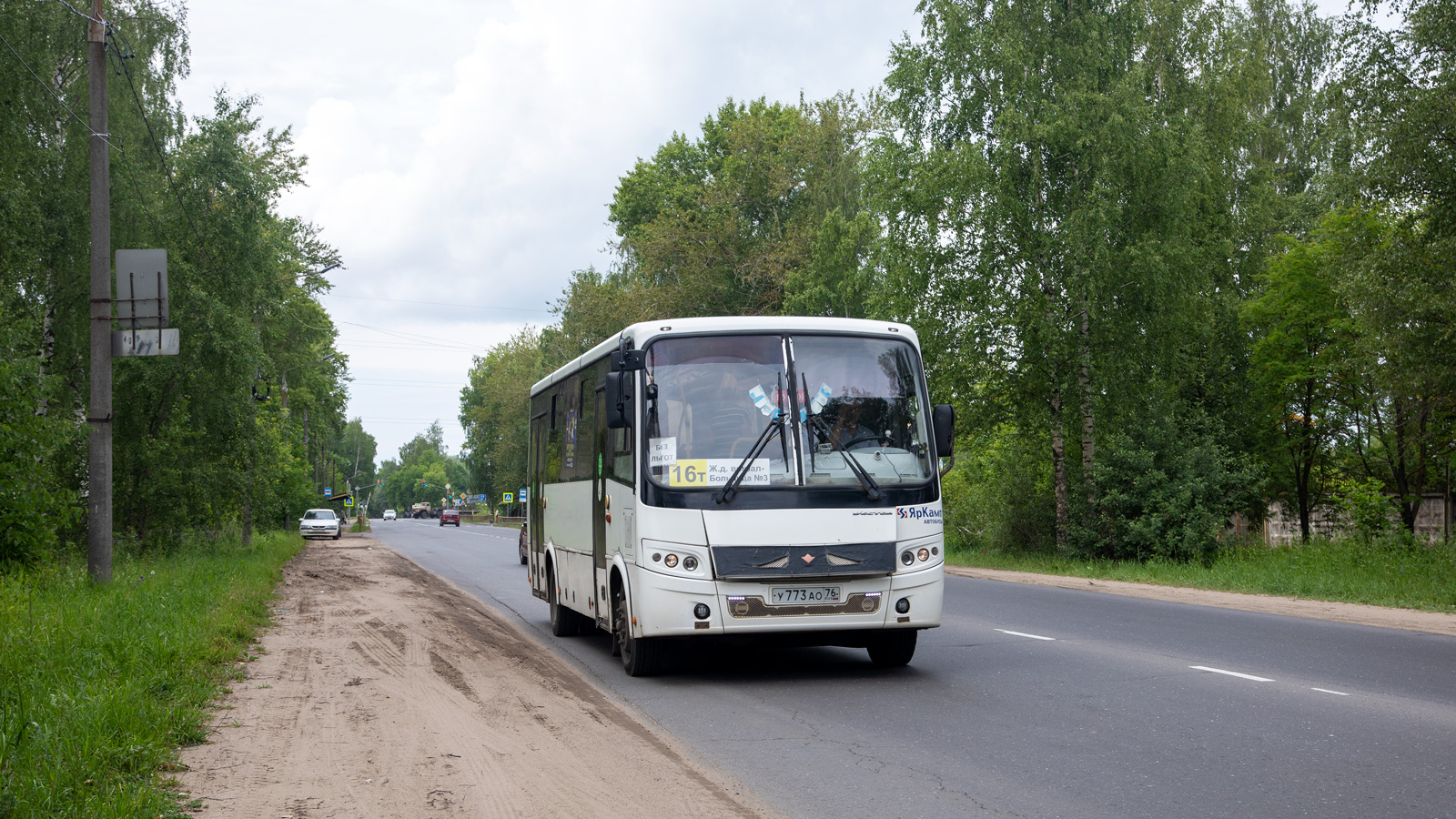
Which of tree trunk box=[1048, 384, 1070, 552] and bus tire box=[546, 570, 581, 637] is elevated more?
tree trunk box=[1048, 384, 1070, 552]

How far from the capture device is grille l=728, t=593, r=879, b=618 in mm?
9859

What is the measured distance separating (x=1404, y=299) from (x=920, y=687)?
15.4 meters

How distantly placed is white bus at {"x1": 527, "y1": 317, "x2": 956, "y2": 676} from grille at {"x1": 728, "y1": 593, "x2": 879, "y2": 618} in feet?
0.03

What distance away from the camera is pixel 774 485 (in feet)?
32.8

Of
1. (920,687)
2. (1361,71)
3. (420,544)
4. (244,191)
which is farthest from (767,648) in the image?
(420,544)

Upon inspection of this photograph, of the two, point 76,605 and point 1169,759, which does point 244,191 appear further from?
point 1169,759

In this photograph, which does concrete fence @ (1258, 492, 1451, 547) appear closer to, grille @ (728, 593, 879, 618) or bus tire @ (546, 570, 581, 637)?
bus tire @ (546, 570, 581, 637)

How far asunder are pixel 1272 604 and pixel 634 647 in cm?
1116

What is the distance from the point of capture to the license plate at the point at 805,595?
9.93m

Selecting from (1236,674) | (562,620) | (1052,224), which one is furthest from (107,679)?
(1052,224)

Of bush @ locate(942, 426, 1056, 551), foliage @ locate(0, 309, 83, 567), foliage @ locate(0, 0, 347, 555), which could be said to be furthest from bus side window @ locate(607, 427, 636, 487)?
bush @ locate(942, 426, 1056, 551)

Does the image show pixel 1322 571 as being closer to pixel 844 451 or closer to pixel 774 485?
pixel 844 451

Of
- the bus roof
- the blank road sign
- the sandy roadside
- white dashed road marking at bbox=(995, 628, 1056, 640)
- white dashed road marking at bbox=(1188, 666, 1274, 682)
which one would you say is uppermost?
the blank road sign

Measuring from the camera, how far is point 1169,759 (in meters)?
6.89
